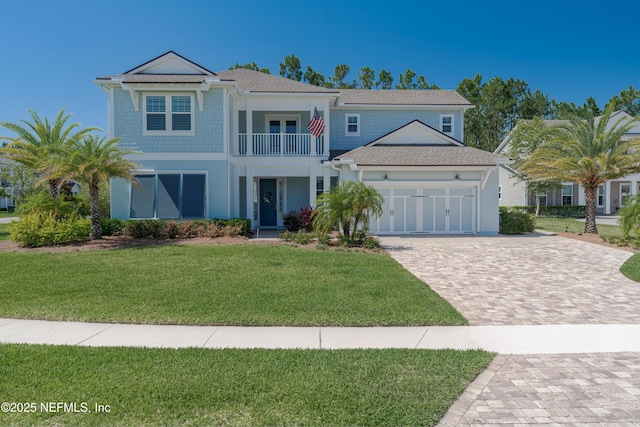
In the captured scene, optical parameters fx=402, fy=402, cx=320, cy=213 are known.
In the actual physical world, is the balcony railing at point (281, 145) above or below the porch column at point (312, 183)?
above

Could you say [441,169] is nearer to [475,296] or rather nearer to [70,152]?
[475,296]

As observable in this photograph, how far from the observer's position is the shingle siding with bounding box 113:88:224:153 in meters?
17.8

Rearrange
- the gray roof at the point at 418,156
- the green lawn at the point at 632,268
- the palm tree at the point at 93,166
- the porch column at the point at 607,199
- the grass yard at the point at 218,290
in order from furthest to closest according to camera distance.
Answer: the porch column at the point at 607,199 < the gray roof at the point at 418,156 < the palm tree at the point at 93,166 < the green lawn at the point at 632,268 < the grass yard at the point at 218,290

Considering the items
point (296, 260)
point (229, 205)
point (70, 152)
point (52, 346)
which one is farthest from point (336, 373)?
point (229, 205)

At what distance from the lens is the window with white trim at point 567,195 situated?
36062mm

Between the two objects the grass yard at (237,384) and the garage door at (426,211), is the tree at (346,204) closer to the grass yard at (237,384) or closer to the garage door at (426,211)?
the garage door at (426,211)

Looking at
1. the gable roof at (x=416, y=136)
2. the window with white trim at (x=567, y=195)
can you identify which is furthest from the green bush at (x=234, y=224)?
the window with white trim at (x=567, y=195)

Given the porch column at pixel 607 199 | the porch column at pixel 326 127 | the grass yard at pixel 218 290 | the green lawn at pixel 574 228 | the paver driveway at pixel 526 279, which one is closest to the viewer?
the grass yard at pixel 218 290

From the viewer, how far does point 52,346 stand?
531cm

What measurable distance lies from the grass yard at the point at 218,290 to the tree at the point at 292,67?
3750cm

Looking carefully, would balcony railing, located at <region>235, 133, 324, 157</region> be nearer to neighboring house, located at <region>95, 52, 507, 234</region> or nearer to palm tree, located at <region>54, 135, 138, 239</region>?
neighboring house, located at <region>95, 52, 507, 234</region>

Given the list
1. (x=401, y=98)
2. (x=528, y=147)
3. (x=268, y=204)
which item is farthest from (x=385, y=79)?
(x=268, y=204)

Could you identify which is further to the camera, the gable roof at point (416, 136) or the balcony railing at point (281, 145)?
the gable roof at point (416, 136)

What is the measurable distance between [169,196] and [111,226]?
262 centimetres
